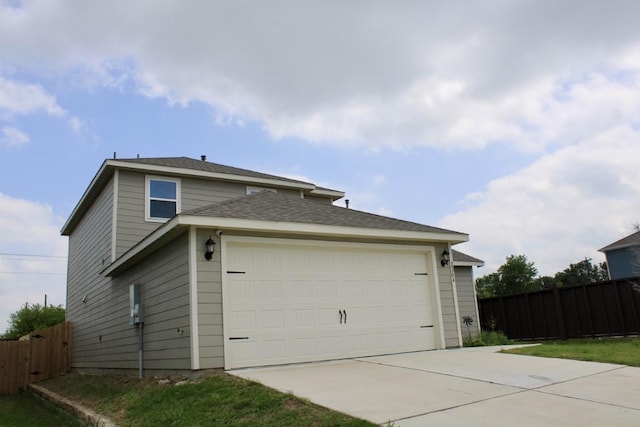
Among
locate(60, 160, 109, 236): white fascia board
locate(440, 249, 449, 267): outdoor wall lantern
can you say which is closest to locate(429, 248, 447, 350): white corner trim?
locate(440, 249, 449, 267): outdoor wall lantern

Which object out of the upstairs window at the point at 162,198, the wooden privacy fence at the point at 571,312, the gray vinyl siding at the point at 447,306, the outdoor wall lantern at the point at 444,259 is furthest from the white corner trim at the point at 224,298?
the wooden privacy fence at the point at 571,312

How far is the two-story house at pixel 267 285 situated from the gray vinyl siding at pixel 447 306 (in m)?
0.03

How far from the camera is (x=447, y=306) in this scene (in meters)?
10.5

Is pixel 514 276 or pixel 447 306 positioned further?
pixel 514 276

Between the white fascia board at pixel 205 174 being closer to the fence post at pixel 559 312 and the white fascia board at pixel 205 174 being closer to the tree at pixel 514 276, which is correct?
the fence post at pixel 559 312

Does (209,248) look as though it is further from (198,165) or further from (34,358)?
(34,358)

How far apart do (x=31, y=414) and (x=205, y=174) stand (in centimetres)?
685

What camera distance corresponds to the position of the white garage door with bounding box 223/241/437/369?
8211 millimetres

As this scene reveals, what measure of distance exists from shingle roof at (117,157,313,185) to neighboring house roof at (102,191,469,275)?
3347 mm

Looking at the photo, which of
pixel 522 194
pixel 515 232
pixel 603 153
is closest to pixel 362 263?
pixel 603 153

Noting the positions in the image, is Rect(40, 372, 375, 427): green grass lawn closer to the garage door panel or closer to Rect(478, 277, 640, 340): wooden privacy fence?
the garage door panel

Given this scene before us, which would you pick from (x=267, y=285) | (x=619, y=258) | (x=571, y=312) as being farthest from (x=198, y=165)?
(x=619, y=258)

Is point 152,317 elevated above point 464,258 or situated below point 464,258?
below

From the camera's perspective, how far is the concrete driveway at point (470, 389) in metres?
4.54
